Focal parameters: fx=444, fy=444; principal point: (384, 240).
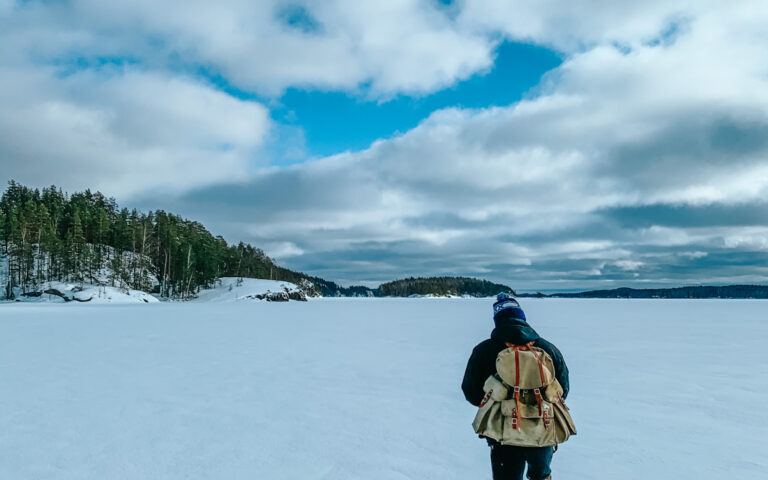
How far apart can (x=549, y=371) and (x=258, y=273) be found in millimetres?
118038

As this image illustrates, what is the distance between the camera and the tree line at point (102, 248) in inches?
2982

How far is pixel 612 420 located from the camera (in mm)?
7836

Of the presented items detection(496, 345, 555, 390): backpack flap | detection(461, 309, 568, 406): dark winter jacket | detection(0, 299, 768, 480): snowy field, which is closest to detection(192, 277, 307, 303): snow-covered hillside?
detection(0, 299, 768, 480): snowy field

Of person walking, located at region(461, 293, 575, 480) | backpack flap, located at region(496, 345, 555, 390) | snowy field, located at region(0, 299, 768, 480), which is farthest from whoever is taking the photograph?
snowy field, located at region(0, 299, 768, 480)

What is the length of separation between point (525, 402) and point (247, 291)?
89.5 m

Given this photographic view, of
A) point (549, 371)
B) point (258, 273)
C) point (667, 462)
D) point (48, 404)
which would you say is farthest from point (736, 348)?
point (258, 273)

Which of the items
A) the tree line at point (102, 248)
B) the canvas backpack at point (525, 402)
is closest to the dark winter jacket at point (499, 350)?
the canvas backpack at point (525, 402)

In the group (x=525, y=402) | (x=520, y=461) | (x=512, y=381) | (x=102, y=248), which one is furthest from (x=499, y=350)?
(x=102, y=248)

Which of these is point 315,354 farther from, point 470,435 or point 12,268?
point 12,268

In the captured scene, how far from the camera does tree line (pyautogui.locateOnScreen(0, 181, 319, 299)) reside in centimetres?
7575

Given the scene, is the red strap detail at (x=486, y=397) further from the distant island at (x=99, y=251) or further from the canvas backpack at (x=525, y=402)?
the distant island at (x=99, y=251)

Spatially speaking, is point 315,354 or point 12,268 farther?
point 12,268

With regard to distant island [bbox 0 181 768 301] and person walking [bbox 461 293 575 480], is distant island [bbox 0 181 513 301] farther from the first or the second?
person walking [bbox 461 293 575 480]

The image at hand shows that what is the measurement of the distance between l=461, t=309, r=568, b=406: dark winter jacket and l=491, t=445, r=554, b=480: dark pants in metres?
0.47
